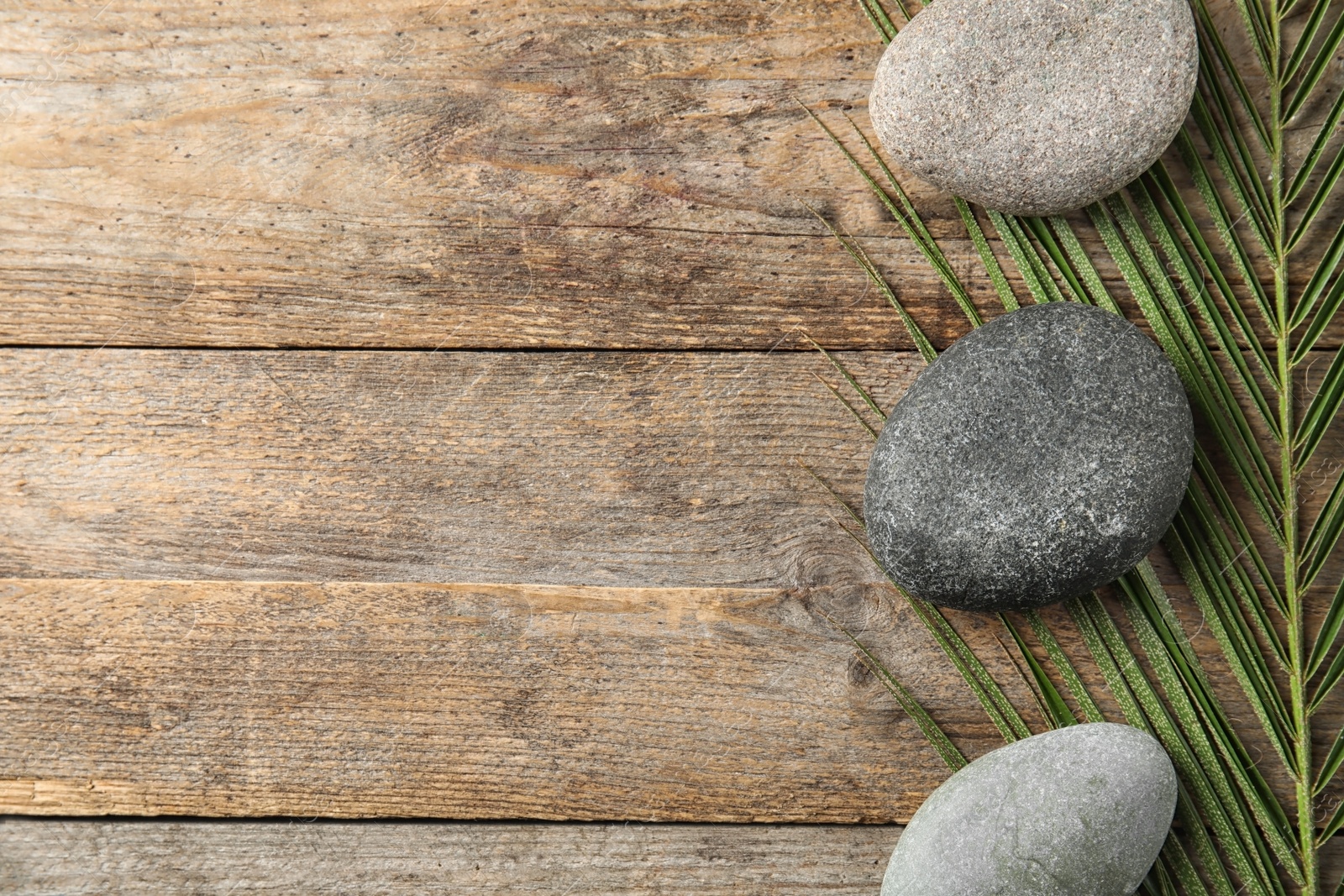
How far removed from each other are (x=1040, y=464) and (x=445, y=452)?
44cm

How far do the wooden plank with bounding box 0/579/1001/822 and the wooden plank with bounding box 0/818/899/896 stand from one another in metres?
0.01

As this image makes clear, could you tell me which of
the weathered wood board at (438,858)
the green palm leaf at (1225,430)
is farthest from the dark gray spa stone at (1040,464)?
the weathered wood board at (438,858)

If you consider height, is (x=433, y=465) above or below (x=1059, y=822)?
above

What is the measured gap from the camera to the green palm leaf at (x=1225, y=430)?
62cm

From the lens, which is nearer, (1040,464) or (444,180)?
(1040,464)

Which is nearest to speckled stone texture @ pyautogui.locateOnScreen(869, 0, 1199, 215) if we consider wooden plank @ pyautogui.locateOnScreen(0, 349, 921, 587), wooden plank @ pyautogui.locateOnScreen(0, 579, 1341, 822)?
wooden plank @ pyautogui.locateOnScreen(0, 349, 921, 587)

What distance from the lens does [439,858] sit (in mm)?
714

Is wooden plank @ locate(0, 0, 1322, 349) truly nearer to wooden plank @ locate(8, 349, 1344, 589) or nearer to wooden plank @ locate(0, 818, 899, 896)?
wooden plank @ locate(8, 349, 1344, 589)

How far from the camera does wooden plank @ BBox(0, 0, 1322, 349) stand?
2.28 ft

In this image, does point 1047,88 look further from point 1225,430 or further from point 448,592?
point 448,592

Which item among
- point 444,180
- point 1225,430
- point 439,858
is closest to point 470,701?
point 439,858

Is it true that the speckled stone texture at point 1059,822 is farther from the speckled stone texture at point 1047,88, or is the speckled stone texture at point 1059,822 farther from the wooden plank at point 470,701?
the speckled stone texture at point 1047,88

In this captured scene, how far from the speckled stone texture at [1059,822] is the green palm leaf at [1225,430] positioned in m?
0.04

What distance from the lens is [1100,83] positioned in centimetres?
59
